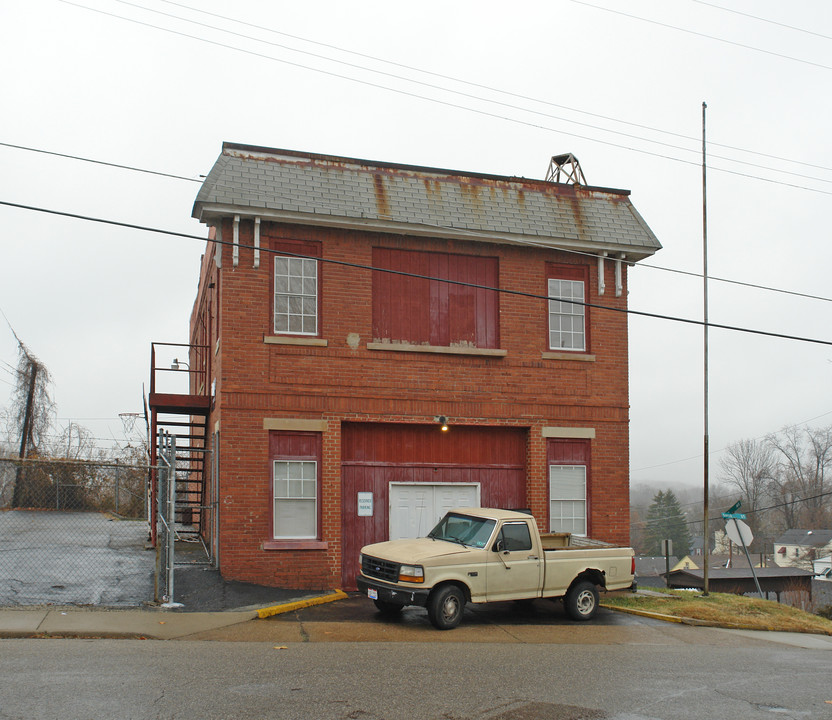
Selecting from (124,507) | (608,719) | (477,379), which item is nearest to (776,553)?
(124,507)

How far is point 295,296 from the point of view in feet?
52.5

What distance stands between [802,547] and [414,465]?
74492 millimetres

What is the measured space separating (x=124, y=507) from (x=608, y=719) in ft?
86.4

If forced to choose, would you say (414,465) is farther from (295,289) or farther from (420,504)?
(295,289)

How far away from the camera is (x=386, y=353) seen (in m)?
16.4

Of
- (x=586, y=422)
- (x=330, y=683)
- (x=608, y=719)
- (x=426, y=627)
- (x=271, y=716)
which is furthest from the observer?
(x=586, y=422)

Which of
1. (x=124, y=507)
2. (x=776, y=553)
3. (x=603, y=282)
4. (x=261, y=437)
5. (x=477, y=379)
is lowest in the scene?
(x=776, y=553)

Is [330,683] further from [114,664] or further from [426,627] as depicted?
[426,627]

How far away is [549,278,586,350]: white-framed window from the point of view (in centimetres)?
1772

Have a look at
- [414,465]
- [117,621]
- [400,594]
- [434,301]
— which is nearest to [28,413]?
[414,465]

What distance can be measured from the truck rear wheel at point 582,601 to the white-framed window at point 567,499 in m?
3.16

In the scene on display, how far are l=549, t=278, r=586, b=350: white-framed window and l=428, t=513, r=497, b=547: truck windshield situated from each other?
208 inches

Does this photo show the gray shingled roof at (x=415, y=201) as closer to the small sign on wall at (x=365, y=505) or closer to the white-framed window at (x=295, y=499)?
the white-framed window at (x=295, y=499)

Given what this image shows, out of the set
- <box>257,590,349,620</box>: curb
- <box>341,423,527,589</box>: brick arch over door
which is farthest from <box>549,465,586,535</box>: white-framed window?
<box>257,590,349,620</box>: curb
